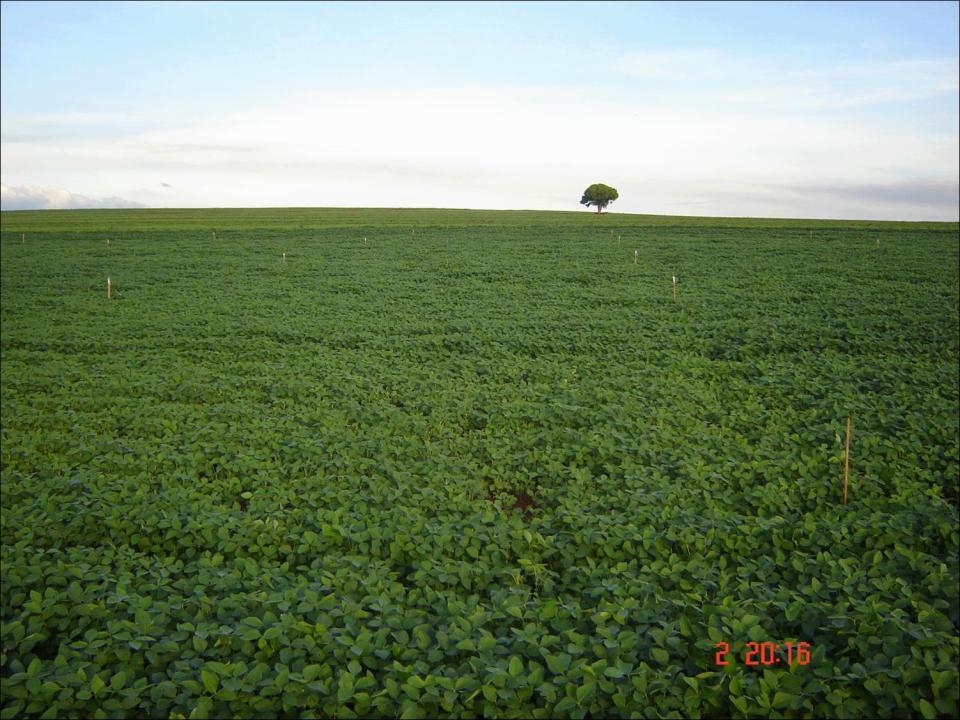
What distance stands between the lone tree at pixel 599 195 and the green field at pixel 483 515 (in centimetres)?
7351

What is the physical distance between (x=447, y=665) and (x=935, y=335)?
59.7 ft

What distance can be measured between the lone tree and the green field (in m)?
73.5

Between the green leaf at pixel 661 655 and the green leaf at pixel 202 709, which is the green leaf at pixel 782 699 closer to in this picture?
the green leaf at pixel 661 655

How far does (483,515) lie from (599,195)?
89400mm

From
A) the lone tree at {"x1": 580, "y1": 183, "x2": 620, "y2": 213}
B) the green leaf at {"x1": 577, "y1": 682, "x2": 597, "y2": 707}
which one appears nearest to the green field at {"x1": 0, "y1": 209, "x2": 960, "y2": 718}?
the green leaf at {"x1": 577, "y1": 682, "x2": 597, "y2": 707}

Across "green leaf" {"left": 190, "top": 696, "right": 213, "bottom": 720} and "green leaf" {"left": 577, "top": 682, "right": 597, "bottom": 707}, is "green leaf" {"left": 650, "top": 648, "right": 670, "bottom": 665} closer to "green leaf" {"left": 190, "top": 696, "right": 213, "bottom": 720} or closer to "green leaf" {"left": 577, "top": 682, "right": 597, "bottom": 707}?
"green leaf" {"left": 577, "top": 682, "right": 597, "bottom": 707}

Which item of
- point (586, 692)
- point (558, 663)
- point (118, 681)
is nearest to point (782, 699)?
point (586, 692)

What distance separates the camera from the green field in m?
4.58

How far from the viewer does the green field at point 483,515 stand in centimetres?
458

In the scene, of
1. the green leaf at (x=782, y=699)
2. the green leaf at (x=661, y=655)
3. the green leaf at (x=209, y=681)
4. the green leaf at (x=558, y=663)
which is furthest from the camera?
the green leaf at (x=661, y=655)

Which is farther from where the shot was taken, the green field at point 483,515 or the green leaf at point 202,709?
the green field at point 483,515

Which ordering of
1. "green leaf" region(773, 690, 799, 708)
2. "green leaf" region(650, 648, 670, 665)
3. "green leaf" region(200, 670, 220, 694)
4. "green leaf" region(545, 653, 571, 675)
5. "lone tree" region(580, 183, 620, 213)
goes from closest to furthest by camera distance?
1. "green leaf" region(773, 690, 799, 708)
2. "green leaf" region(200, 670, 220, 694)
3. "green leaf" region(545, 653, 571, 675)
4. "green leaf" region(650, 648, 670, 665)
5. "lone tree" region(580, 183, 620, 213)

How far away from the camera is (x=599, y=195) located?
300ft

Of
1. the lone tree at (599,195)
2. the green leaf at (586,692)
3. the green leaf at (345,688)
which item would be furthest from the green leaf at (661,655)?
the lone tree at (599,195)
